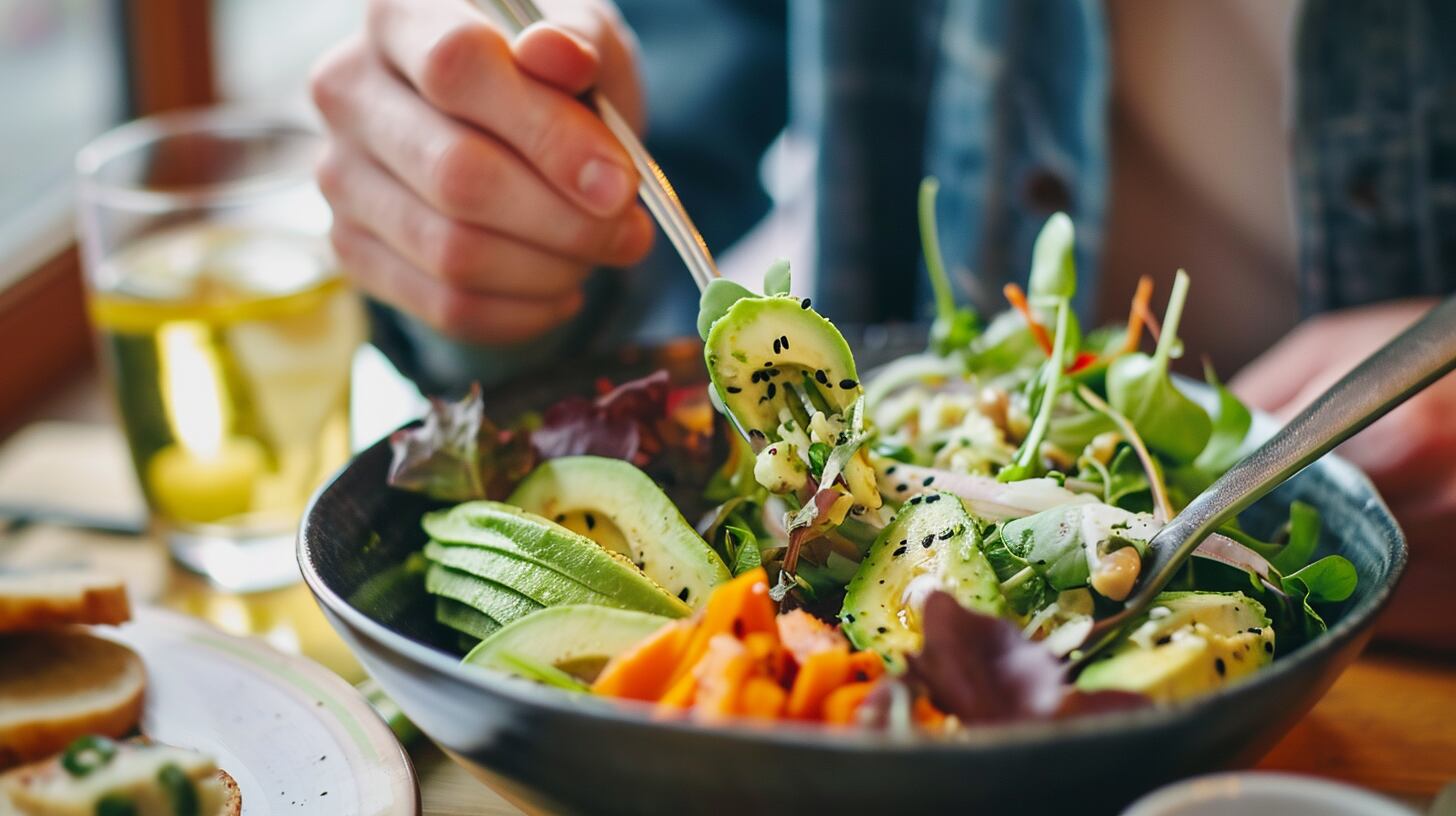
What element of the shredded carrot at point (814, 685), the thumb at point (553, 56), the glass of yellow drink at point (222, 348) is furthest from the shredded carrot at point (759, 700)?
the glass of yellow drink at point (222, 348)

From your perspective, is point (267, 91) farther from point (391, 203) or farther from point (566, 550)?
point (566, 550)

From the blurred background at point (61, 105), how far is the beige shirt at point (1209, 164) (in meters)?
1.34

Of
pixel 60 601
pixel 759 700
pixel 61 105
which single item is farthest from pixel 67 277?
pixel 759 700

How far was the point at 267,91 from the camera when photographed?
273 centimetres

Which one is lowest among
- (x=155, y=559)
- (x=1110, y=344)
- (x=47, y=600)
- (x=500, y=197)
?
(x=155, y=559)

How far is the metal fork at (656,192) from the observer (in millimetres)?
886

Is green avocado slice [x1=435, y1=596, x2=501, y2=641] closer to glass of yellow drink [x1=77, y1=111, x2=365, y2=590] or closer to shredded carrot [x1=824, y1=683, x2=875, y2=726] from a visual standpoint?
shredded carrot [x1=824, y1=683, x2=875, y2=726]

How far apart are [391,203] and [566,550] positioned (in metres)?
0.44

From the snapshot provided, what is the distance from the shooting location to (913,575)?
679 millimetres

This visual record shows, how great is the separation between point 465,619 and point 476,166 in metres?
0.36

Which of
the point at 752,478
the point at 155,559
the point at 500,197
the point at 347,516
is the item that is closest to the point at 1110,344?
the point at 752,478

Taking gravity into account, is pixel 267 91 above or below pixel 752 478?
below

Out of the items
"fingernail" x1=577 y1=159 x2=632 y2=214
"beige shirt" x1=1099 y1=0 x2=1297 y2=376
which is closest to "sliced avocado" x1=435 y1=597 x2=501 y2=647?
"fingernail" x1=577 y1=159 x2=632 y2=214

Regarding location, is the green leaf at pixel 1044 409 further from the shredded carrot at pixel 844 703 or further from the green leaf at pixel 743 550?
the shredded carrot at pixel 844 703
